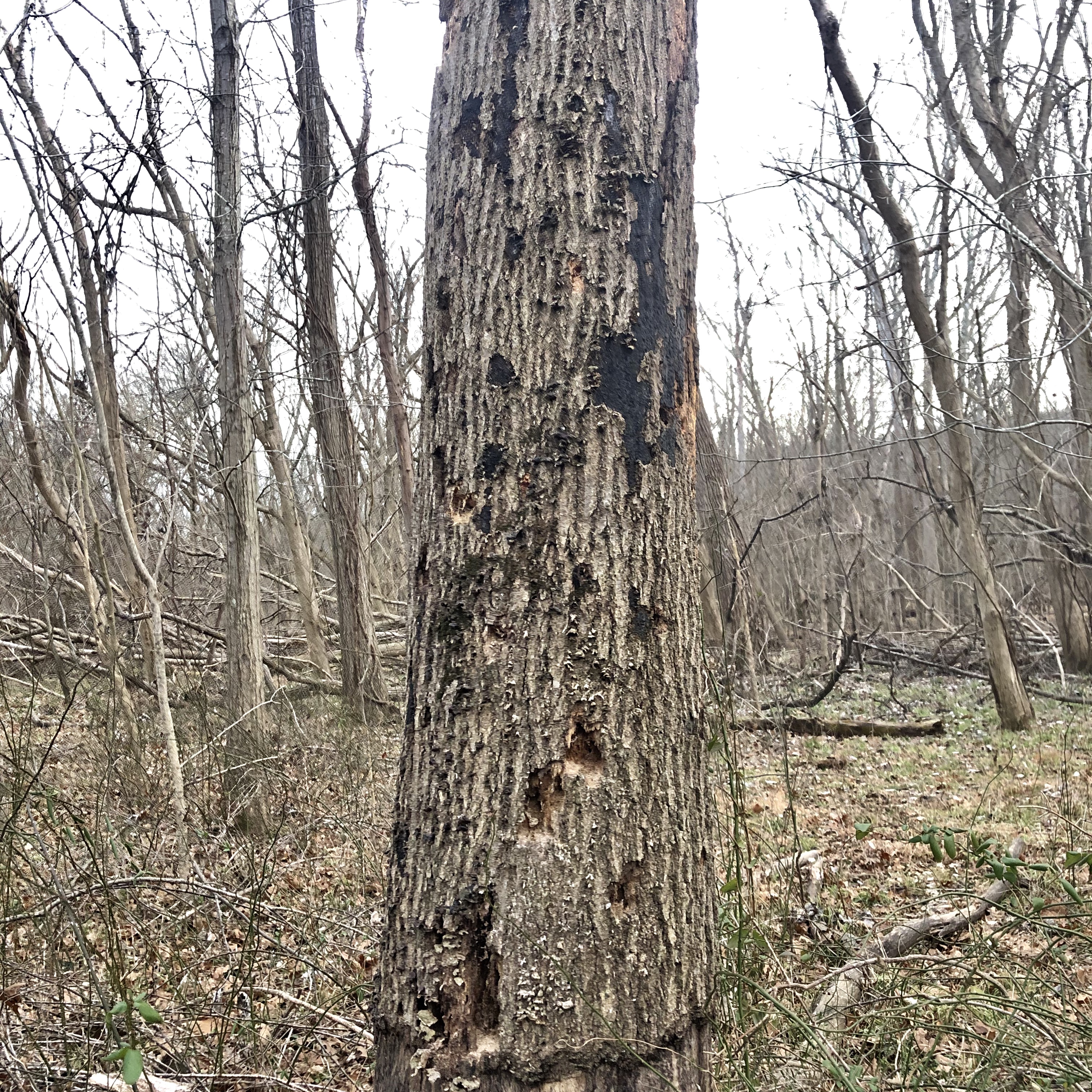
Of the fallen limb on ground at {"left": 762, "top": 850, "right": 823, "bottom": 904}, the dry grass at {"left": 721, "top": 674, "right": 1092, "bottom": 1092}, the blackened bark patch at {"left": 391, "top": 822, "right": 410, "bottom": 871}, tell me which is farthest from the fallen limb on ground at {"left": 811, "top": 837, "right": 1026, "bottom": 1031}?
the blackened bark patch at {"left": 391, "top": 822, "right": 410, "bottom": 871}

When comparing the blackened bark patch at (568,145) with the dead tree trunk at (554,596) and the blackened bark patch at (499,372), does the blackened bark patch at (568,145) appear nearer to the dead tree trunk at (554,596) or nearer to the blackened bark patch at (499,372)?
the dead tree trunk at (554,596)

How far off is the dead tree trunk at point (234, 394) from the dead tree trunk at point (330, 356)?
2.93 m

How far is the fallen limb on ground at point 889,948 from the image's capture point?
2.42 meters

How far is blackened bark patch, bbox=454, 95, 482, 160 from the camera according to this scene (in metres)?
1.88

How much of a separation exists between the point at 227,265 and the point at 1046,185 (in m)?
8.44

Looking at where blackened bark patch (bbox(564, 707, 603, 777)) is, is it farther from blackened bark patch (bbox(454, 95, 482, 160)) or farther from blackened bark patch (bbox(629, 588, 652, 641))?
blackened bark patch (bbox(454, 95, 482, 160))

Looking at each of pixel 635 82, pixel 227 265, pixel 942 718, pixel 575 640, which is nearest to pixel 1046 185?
pixel 942 718

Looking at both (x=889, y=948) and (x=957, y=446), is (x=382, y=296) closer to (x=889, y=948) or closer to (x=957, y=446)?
(x=957, y=446)

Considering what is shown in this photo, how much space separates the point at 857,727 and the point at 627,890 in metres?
8.01

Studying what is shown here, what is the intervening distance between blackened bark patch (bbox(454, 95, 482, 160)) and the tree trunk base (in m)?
1.88

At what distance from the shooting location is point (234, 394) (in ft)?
17.5

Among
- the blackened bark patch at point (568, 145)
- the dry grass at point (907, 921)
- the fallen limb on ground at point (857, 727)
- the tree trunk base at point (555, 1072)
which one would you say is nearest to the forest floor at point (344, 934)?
the dry grass at point (907, 921)

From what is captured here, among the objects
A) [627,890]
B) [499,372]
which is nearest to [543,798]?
[627,890]

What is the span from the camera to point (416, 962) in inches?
66.6
